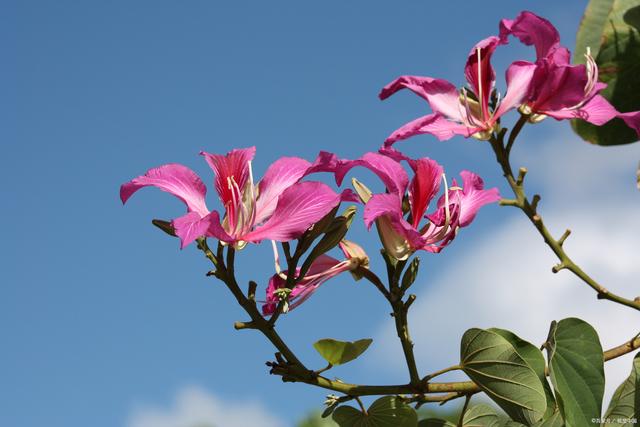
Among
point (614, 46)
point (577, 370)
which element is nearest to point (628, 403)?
point (577, 370)

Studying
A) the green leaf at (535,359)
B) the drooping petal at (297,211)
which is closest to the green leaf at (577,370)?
the green leaf at (535,359)

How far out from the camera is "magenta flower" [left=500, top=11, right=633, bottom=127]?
49.5 inches

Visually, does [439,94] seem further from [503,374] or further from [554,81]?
[503,374]

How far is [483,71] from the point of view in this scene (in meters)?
1.28

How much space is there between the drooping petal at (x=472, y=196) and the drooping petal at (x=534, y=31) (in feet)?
0.81

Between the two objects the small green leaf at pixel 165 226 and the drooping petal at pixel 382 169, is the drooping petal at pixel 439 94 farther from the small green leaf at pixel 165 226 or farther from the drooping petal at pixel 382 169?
the small green leaf at pixel 165 226

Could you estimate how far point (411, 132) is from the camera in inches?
48.6

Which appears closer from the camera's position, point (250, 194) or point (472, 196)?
point (250, 194)

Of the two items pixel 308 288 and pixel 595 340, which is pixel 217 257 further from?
pixel 595 340

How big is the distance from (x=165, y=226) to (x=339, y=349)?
0.29m

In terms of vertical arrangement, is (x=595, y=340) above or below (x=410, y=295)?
below

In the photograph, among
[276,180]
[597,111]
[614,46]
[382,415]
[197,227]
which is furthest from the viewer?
[614,46]

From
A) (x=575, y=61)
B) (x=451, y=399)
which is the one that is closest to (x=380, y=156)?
(x=451, y=399)

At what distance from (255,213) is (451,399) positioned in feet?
1.23
